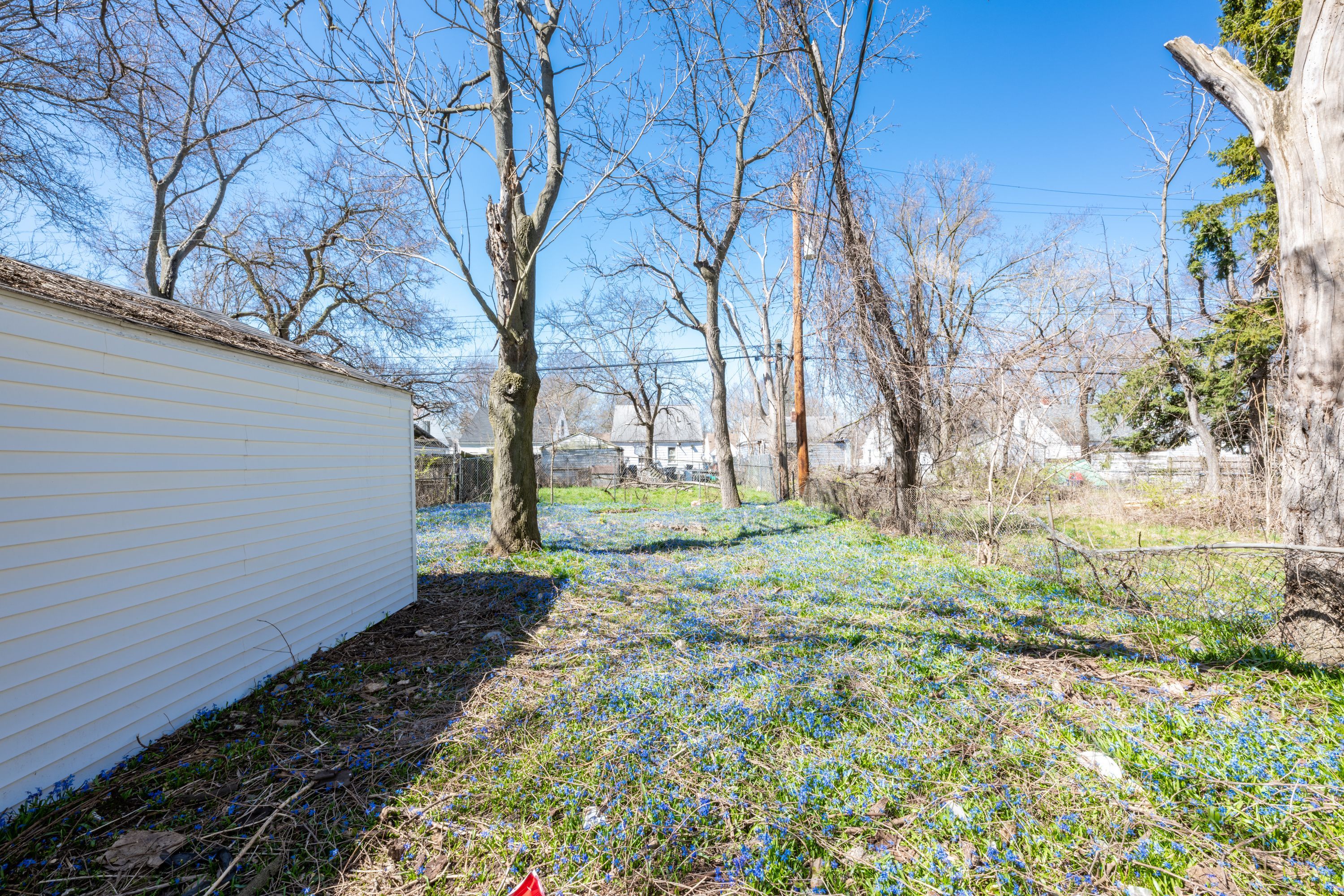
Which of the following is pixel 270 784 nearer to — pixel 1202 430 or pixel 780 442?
pixel 780 442

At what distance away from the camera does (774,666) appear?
3895 mm

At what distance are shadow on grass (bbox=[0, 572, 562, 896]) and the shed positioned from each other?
17.5m

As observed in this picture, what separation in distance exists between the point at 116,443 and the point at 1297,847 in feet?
19.0

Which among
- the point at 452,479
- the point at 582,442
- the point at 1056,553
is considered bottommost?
the point at 1056,553

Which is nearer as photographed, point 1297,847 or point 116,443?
point 1297,847

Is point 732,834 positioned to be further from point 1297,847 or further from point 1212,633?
point 1212,633

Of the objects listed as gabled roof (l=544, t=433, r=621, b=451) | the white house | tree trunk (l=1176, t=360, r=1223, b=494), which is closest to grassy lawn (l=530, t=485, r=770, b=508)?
tree trunk (l=1176, t=360, r=1223, b=494)

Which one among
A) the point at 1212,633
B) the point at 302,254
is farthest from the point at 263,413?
the point at 302,254

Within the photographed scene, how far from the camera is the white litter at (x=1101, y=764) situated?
8.14 ft

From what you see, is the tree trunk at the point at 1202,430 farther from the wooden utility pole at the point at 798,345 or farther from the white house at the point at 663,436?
the white house at the point at 663,436

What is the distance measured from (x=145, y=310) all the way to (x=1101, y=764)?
6.40 metres

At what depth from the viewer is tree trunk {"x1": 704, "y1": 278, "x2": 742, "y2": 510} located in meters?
14.4

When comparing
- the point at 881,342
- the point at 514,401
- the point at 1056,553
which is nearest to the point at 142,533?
the point at 514,401

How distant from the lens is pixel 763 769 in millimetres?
2643
